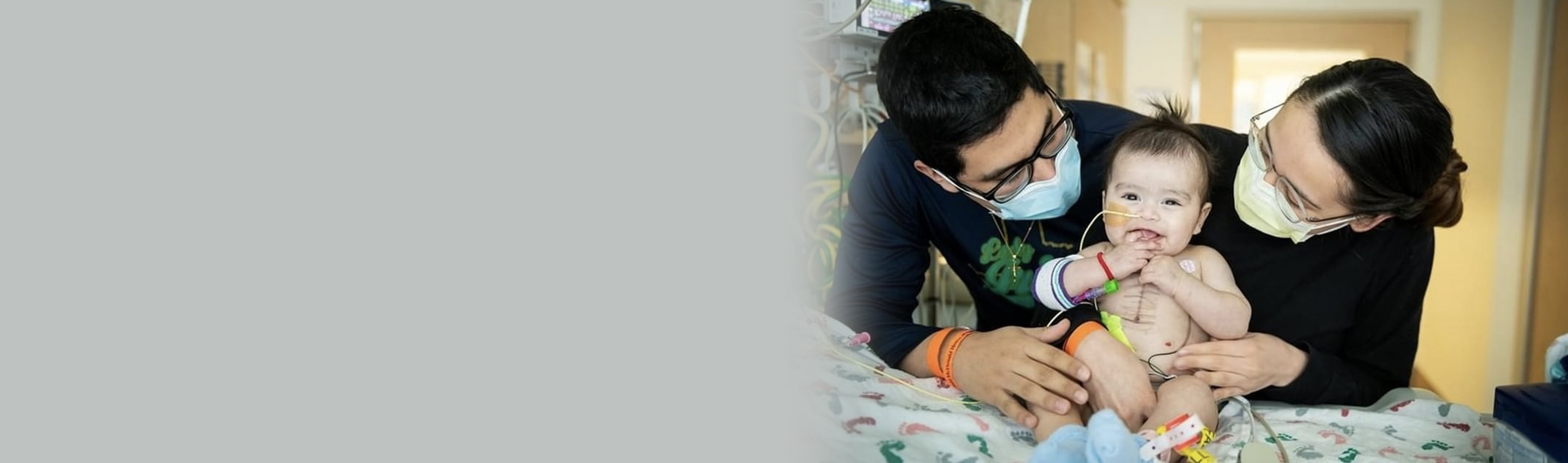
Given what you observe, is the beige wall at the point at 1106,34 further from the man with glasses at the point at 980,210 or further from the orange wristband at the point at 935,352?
the orange wristband at the point at 935,352

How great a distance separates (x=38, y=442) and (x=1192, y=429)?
84cm

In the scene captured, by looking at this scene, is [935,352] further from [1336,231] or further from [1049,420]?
[1336,231]

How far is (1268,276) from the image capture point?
120 centimetres

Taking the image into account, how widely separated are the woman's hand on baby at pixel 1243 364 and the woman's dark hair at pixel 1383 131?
0.18 meters

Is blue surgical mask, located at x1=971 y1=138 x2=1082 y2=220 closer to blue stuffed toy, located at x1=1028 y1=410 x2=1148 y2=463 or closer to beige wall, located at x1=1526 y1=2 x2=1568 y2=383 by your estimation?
blue stuffed toy, located at x1=1028 y1=410 x2=1148 y2=463

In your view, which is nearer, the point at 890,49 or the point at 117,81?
the point at 117,81

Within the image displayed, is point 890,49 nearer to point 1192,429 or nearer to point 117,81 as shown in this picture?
point 1192,429

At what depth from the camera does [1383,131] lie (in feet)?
3.10

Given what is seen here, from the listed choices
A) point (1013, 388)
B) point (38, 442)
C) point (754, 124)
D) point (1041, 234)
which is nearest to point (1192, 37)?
point (1041, 234)

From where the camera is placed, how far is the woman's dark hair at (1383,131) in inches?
37.3

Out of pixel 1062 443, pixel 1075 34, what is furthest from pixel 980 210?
pixel 1075 34

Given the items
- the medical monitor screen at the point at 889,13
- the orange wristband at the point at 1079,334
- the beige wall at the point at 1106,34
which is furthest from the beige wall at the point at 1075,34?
the orange wristband at the point at 1079,334

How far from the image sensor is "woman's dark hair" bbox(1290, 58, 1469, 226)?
946 mm

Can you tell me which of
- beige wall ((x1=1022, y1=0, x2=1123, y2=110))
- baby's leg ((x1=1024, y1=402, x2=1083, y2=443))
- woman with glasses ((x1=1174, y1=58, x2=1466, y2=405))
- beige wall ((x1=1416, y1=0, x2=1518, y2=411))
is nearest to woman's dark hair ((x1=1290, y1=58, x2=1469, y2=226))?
woman with glasses ((x1=1174, y1=58, x2=1466, y2=405))
